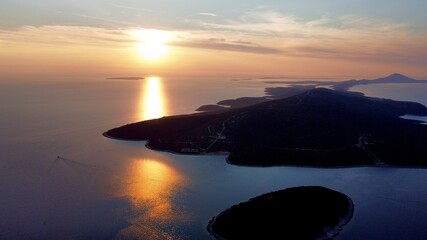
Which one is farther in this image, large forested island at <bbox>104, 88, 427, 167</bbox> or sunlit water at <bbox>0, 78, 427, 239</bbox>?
large forested island at <bbox>104, 88, 427, 167</bbox>

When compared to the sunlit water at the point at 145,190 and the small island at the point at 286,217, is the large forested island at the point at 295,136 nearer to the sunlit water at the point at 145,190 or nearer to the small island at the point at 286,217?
the sunlit water at the point at 145,190

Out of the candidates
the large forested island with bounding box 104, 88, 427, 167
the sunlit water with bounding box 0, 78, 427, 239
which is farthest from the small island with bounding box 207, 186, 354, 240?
the large forested island with bounding box 104, 88, 427, 167

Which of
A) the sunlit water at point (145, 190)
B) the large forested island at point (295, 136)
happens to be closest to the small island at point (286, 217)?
the sunlit water at point (145, 190)

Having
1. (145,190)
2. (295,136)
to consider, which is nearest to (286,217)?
(145,190)

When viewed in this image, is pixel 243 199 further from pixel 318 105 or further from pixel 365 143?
pixel 318 105

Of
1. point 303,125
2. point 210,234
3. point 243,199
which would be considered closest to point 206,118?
point 303,125

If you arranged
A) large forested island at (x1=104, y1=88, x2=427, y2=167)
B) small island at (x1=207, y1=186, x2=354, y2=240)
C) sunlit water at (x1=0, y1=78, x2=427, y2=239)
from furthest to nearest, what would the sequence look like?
large forested island at (x1=104, y1=88, x2=427, y2=167)
sunlit water at (x1=0, y1=78, x2=427, y2=239)
small island at (x1=207, y1=186, x2=354, y2=240)

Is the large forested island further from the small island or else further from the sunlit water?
the small island
